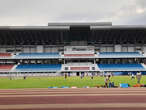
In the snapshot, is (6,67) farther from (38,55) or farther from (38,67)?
(38,55)

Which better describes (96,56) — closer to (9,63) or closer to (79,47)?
(79,47)

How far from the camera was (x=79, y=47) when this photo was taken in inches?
2702

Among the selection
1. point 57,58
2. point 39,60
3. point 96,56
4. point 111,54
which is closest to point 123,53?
point 111,54

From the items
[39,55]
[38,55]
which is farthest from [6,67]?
[39,55]

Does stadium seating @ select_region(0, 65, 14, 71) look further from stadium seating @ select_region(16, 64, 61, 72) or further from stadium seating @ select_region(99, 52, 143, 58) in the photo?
stadium seating @ select_region(99, 52, 143, 58)

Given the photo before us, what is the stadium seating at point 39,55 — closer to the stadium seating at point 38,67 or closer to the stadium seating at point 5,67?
the stadium seating at point 38,67

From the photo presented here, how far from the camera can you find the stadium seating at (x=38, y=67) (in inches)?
2458

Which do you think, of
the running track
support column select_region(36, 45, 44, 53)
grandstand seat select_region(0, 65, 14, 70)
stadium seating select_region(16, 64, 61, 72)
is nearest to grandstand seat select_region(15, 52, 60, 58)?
support column select_region(36, 45, 44, 53)

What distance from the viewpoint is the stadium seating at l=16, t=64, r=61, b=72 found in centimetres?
6244

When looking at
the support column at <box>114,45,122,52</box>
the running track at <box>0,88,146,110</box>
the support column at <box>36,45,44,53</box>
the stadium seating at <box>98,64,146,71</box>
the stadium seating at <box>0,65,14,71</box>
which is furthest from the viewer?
the support column at <box>36,45,44,53</box>

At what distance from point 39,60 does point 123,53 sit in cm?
2758

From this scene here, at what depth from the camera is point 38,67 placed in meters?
64.5

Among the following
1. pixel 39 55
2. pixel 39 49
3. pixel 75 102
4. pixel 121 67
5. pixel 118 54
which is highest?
pixel 39 49

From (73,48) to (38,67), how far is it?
13.1 m
